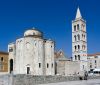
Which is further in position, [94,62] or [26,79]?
[94,62]

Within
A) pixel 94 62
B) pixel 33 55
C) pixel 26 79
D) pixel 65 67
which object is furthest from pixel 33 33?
pixel 94 62

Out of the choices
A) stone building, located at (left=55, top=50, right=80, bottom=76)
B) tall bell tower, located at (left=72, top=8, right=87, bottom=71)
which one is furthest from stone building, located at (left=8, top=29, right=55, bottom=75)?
tall bell tower, located at (left=72, top=8, right=87, bottom=71)

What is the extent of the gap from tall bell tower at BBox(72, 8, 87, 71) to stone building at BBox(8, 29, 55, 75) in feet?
54.1

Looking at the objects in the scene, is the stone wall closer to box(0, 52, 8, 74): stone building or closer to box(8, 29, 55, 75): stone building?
box(8, 29, 55, 75): stone building

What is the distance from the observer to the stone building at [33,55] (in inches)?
1683

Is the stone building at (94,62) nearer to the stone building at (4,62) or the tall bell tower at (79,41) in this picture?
the tall bell tower at (79,41)

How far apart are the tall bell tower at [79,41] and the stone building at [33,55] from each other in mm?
16503

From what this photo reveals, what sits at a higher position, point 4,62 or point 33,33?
point 33,33

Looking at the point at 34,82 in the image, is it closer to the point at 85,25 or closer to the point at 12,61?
the point at 12,61

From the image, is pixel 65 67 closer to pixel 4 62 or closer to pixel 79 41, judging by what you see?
pixel 79 41

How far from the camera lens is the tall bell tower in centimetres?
6048

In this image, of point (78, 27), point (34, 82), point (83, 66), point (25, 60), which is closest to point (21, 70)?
point (25, 60)

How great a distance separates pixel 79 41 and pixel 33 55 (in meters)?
22.2

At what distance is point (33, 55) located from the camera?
42844 mm
